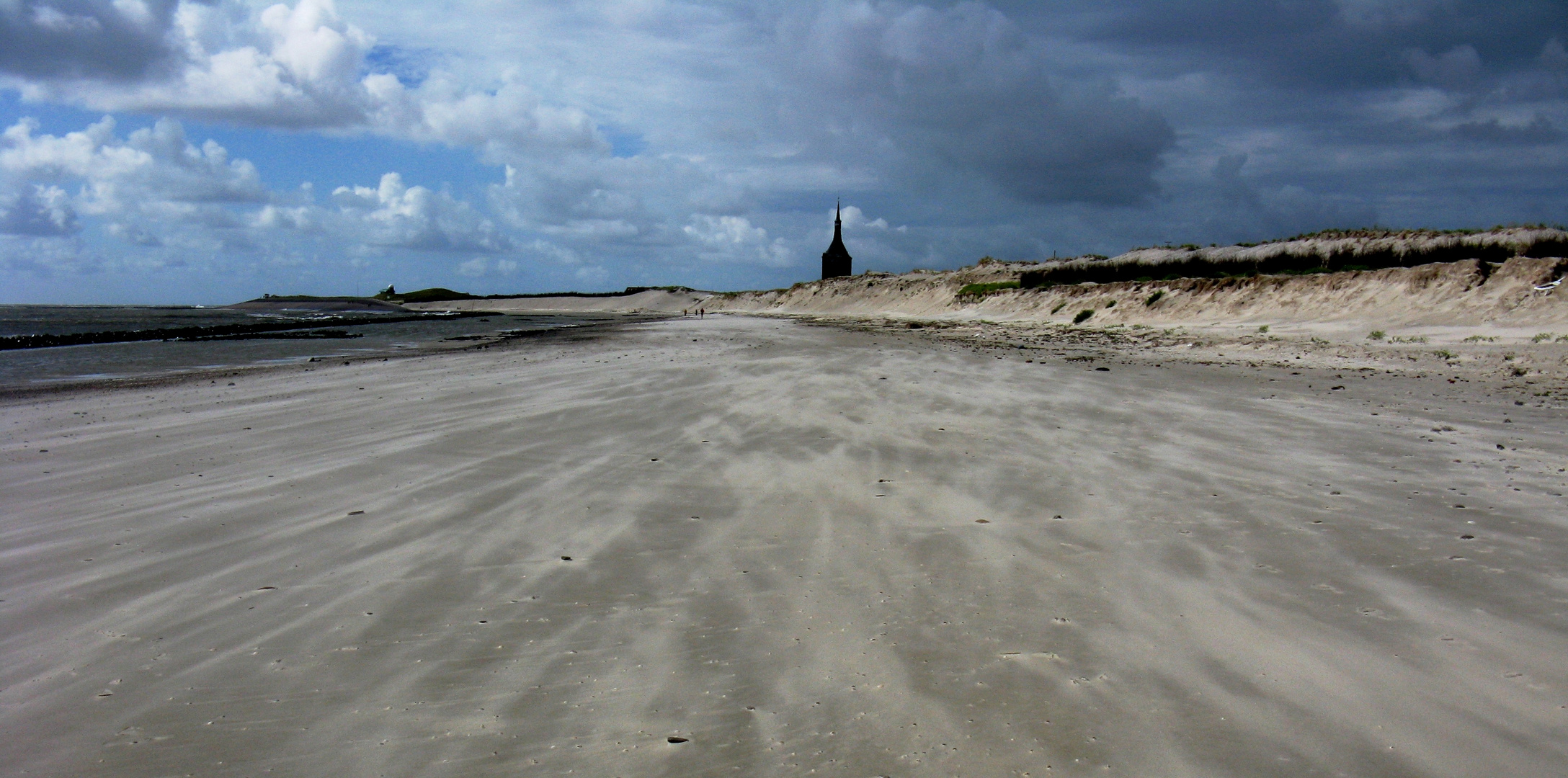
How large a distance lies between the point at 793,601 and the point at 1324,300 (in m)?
18.6

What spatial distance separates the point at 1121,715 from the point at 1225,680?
1.55ft

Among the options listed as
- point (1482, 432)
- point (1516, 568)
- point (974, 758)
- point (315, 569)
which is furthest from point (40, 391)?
point (1482, 432)

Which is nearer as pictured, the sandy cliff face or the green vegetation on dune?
the sandy cliff face

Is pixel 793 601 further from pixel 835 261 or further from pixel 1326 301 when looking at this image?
pixel 835 261

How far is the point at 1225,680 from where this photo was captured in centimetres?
259

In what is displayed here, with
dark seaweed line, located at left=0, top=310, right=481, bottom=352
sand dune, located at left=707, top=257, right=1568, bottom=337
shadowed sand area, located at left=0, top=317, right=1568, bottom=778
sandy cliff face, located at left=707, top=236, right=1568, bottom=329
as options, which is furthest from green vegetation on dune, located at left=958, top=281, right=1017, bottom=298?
shadowed sand area, located at left=0, top=317, right=1568, bottom=778

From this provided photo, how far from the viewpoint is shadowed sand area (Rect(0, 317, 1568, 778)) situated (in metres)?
2.28

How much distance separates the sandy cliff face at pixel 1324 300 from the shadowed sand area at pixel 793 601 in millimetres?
8894

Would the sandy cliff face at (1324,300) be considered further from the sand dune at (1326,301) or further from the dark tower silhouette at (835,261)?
the dark tower silhouette at (835,261)

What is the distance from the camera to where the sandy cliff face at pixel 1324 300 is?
531 inches

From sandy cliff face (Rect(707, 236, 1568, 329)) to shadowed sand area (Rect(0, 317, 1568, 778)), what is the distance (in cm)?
889

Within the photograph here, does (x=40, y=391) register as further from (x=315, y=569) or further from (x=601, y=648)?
(x=601, y=648)

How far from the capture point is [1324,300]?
57.0 feet

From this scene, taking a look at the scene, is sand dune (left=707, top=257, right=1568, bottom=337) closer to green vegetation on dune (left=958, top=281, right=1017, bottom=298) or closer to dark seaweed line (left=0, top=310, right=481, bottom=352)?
green vegetation on dune (left=958, top=281, right=1017, bottom=298)
